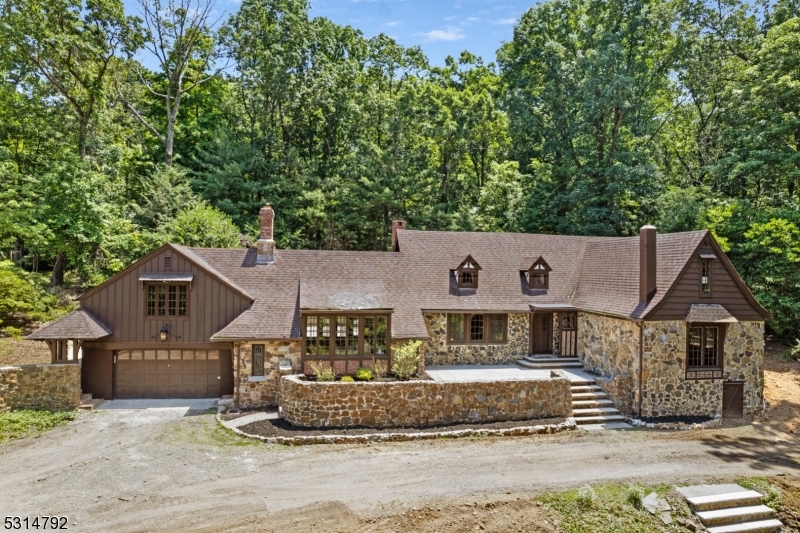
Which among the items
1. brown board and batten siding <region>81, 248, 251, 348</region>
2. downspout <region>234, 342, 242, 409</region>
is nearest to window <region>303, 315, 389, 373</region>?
downspout <region>234, 342, 242, 409</region>

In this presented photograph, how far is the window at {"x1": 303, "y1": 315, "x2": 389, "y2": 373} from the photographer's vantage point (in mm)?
15531

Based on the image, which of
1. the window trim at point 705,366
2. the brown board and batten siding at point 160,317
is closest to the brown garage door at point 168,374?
the brown board and batten siding at point 160,317

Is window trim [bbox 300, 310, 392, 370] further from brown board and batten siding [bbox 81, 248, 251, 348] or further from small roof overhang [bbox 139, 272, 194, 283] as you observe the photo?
small roof overhang [bbox 139, 272, 194, 283]

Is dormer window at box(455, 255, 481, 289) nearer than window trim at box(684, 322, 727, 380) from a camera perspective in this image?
No

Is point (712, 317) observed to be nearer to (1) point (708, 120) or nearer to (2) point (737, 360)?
(2) point (737, 360)

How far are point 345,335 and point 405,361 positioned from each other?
7.35ft

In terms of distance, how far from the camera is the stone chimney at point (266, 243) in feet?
59.3

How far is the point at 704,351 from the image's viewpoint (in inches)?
603

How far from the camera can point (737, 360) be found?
1539 centimetres

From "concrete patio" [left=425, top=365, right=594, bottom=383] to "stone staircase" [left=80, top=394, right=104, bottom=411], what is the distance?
1092cm

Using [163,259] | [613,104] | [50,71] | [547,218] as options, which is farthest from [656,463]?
[50,71]

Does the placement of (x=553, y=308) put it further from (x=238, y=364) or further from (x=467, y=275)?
(x=238, y=364)

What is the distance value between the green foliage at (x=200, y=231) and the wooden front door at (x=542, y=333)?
50.5ft

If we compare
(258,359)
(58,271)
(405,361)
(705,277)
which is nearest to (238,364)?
(258,359)
